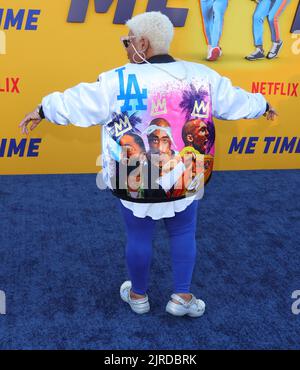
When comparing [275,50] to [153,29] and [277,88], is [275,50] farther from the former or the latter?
[153,29]

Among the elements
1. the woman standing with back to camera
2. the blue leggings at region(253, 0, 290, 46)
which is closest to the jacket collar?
the woman standing with back to camera

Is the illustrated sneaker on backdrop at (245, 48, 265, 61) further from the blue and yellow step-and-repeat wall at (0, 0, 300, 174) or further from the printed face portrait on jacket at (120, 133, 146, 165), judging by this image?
the printed face portrait on jacket at (120, 133, 146, 165)

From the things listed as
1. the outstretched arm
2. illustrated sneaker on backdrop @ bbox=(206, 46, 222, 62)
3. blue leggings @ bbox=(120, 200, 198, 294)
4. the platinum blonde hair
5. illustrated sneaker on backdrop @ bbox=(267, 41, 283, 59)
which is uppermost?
the platinum blonde hair

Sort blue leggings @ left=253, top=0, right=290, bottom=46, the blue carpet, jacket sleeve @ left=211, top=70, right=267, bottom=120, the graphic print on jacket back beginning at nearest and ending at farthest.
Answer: the graphic print on jacket back
jacket sleeve @ left=211, top=70, right=267, bottom=120
the blue carpet
blue leggings @ left=253, top=0, right=290, bottom=46

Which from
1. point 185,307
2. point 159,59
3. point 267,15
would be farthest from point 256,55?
point 185,307

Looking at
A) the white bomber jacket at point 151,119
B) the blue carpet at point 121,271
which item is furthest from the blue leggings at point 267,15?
the white bomber jacket at point 151,119

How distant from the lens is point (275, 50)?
375cm

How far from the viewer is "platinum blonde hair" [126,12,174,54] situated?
1660 millimetres

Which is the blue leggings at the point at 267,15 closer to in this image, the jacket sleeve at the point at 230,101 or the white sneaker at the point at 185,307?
the jacket sleeve at the point at 230,101

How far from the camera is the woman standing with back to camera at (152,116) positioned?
65.5 inches

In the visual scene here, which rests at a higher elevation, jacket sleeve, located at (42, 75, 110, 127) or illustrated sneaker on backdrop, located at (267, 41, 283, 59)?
jacket sleeve, located at (42, 75, 110, 127)

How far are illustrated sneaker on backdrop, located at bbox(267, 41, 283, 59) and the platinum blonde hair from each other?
7.46 ft

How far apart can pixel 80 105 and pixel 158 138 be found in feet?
0.98

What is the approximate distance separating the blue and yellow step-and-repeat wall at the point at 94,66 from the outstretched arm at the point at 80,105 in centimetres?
191
